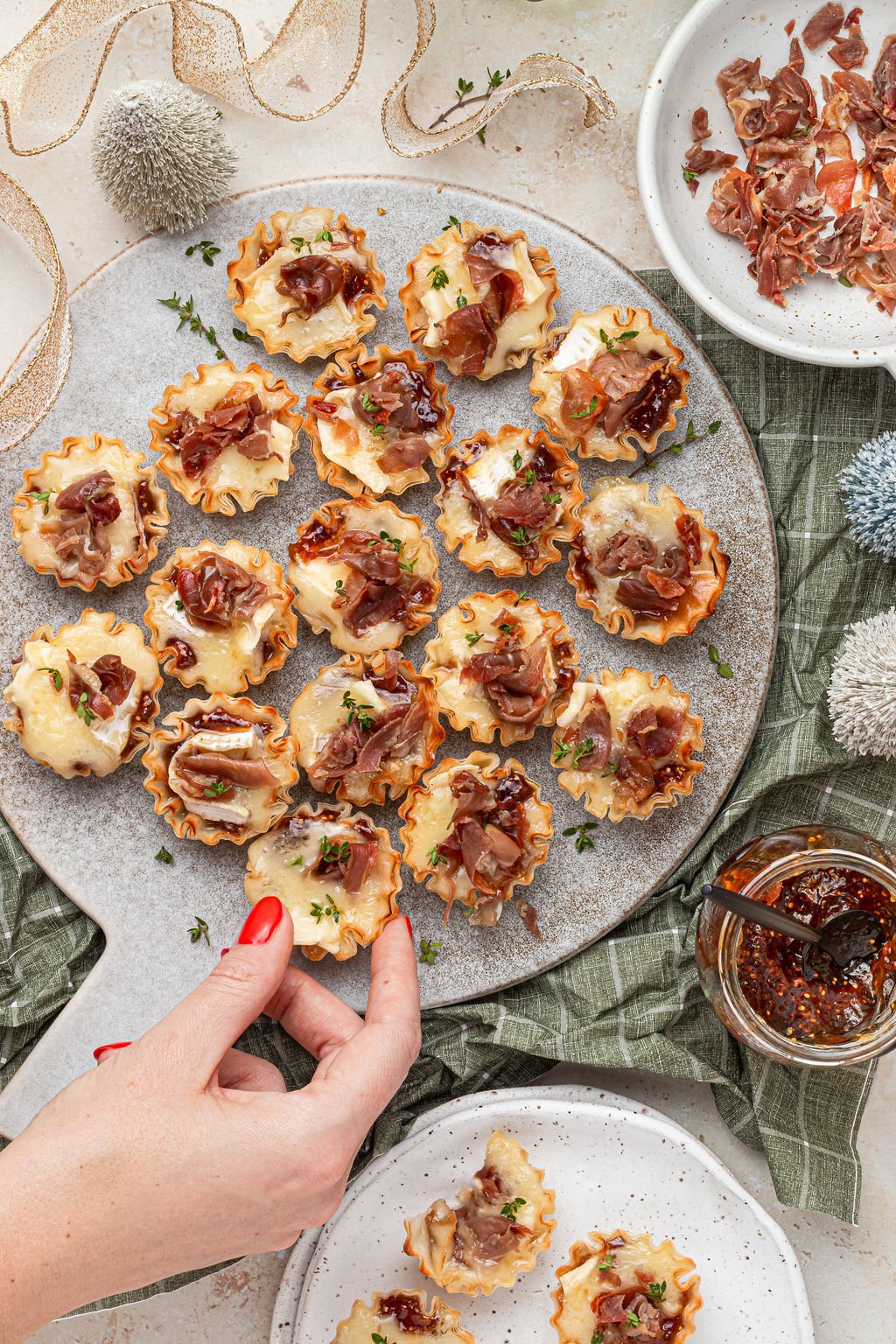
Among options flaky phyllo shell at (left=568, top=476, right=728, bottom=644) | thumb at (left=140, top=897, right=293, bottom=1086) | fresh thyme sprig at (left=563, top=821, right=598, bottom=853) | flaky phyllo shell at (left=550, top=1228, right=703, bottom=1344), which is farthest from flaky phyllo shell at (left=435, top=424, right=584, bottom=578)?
flaky phyllo shell at (left=550, top=1228, right=703, bottom=1344)

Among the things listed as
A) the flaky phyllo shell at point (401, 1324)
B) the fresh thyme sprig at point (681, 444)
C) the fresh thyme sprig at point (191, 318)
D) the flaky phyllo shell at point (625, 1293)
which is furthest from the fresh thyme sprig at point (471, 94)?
the flaky phyllo shell at point (401, 1324)

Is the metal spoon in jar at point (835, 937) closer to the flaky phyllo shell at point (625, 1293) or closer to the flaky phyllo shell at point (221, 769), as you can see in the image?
the flaky phyllo shell at point (625, 1293)

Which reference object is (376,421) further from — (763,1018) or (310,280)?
(763,1018)

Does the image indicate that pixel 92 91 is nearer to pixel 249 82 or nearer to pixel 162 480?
pixel 249 82

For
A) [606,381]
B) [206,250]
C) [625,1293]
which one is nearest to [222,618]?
[206,250]

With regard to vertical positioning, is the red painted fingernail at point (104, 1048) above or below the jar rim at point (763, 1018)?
above

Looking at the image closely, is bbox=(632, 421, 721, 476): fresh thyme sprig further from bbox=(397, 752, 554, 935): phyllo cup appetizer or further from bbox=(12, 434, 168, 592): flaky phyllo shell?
bbox=(12, 434, 168, 592): flaky phyllo shell

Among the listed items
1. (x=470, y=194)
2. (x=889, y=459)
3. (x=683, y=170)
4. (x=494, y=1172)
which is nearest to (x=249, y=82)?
(x=470, y=194)
